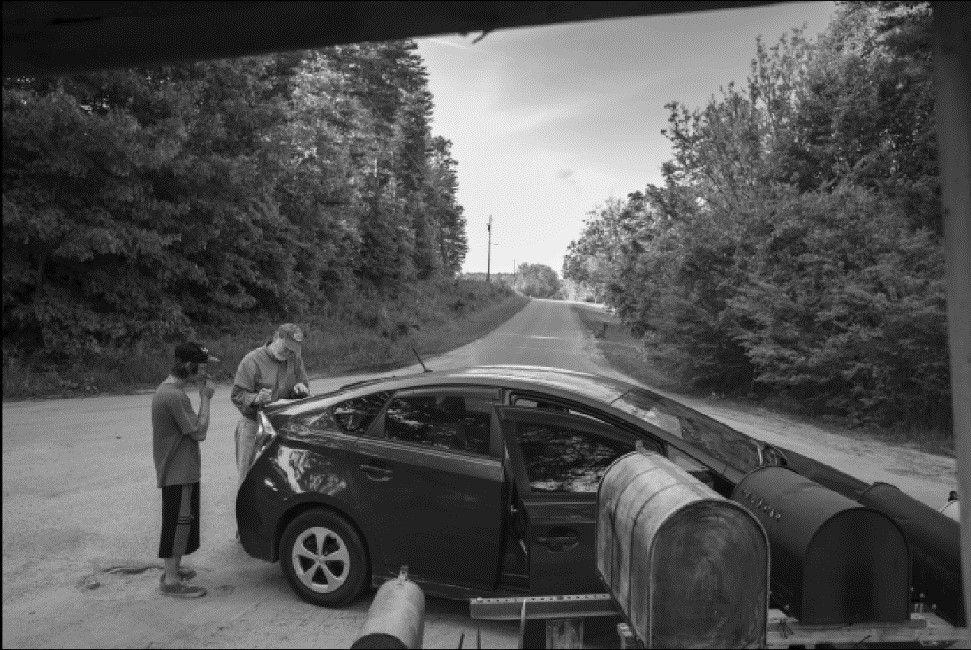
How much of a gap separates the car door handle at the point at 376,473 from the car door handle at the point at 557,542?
1150mm

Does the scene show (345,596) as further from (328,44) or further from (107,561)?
(328,44)

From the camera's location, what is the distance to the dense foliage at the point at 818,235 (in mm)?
12969

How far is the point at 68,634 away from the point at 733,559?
3.74m

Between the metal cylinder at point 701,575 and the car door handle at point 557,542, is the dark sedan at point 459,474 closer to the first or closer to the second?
the car door handle at point 557,542

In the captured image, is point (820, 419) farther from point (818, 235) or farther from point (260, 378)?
point (260, 378)

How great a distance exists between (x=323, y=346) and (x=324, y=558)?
71.9 ft

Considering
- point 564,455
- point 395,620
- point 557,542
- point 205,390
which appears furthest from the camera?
point 205,390

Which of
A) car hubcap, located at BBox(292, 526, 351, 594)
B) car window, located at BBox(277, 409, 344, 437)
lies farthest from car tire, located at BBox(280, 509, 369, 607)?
car window, located at BBox(277, 409, 344, 437)

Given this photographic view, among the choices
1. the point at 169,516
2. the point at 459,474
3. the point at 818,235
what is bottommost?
the point at 169,516

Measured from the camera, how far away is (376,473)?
4781 millimetres

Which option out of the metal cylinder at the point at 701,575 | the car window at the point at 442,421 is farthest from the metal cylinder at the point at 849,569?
the car window at the point at 442,421

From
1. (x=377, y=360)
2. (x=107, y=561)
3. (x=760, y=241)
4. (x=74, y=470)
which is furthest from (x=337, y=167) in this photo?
(x=107, y=561)

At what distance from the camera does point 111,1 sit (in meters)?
2.31

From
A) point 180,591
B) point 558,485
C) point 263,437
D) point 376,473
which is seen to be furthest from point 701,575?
point 180,591
